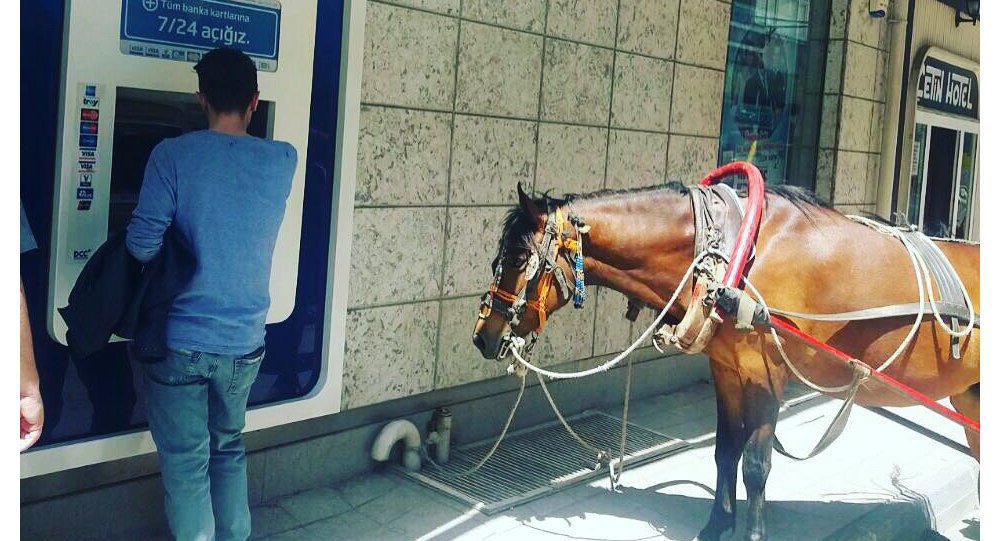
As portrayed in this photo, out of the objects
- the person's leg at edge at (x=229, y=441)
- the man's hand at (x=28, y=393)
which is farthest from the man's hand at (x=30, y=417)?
the person's leg at edge at (x=229, y=441)

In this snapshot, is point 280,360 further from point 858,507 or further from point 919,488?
point 919,488

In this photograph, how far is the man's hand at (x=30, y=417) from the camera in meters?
2.28

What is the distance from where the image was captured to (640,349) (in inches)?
266

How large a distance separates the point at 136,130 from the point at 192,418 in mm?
1075

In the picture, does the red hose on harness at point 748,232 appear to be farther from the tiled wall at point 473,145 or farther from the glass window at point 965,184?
the glass window at point 965,184

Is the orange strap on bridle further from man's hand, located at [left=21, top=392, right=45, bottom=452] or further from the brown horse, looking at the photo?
man's hand, located at [left=21, top=392, right=45, bottom=452]

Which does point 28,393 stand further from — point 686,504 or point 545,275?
point 686,504

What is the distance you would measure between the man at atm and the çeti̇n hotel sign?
7.96m

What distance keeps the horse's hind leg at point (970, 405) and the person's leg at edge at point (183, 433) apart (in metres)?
3.33

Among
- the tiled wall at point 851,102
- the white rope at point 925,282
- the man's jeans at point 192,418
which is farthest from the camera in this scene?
the tiled wall at point 851,102

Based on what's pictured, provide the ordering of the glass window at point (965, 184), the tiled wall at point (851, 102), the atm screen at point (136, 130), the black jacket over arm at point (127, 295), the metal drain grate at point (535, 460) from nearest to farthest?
1. the black jacket over arm at point (127, 295)
2. the atm screen at point (136, 130)
3. the metal drain grate at point (535, 460)
4. the tiled wall at point (851, 102)
5. the glass window at point (965, 184)

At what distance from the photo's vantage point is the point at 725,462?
440 centimetres

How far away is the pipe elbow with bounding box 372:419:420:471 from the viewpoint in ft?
15.9

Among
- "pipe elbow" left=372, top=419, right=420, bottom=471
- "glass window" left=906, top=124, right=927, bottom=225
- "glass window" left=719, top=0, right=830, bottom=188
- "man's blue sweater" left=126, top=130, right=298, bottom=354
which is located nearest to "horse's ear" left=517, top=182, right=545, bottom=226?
"man's blue sweater" left=126, top=130, right=298, bottom=354
